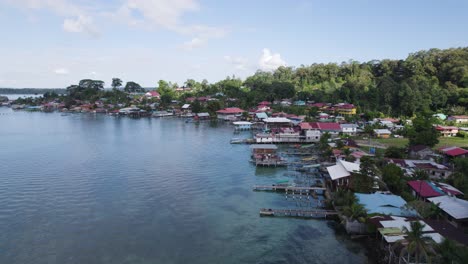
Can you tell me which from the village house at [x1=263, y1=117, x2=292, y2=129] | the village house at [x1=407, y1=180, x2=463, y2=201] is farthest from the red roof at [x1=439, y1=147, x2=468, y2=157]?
the village house at [x1=263, y1=117, x2=292, y2=129]

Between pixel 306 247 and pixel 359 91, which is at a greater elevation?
pixel 359 91

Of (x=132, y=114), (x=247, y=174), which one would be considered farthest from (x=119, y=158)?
(x=132, y=114)

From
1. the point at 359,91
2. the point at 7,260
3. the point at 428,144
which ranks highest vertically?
the point at 359,91

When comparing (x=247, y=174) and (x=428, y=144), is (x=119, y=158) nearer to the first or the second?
(x=247, y=174)

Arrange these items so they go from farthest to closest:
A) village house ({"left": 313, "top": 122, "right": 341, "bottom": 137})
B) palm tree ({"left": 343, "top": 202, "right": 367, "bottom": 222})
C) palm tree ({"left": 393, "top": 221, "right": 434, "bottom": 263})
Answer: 1. village house ({"left": 313, "top": 122, "right": 341, "bottom": 137})
2. palm tree ({"left": 343, "top": 202, "right": 367, "bottom": 222})
3. palm tree ({"left": 393, "top": 221, "right": 434, "bottom": 263})

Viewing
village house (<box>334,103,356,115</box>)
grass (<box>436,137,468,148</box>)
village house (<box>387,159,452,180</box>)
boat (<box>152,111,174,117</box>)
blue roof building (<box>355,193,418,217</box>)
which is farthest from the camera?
boat (<box>152,111,174,117</box>)

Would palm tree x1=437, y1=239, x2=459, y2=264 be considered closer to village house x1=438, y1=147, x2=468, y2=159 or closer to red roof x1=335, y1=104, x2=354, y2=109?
village house x1=438, y1=147, x2=468, y2=159

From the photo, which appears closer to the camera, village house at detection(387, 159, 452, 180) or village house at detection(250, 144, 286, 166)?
village house at detection(387, 159, 452, 180)

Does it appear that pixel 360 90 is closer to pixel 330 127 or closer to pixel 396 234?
pixel 330 127
